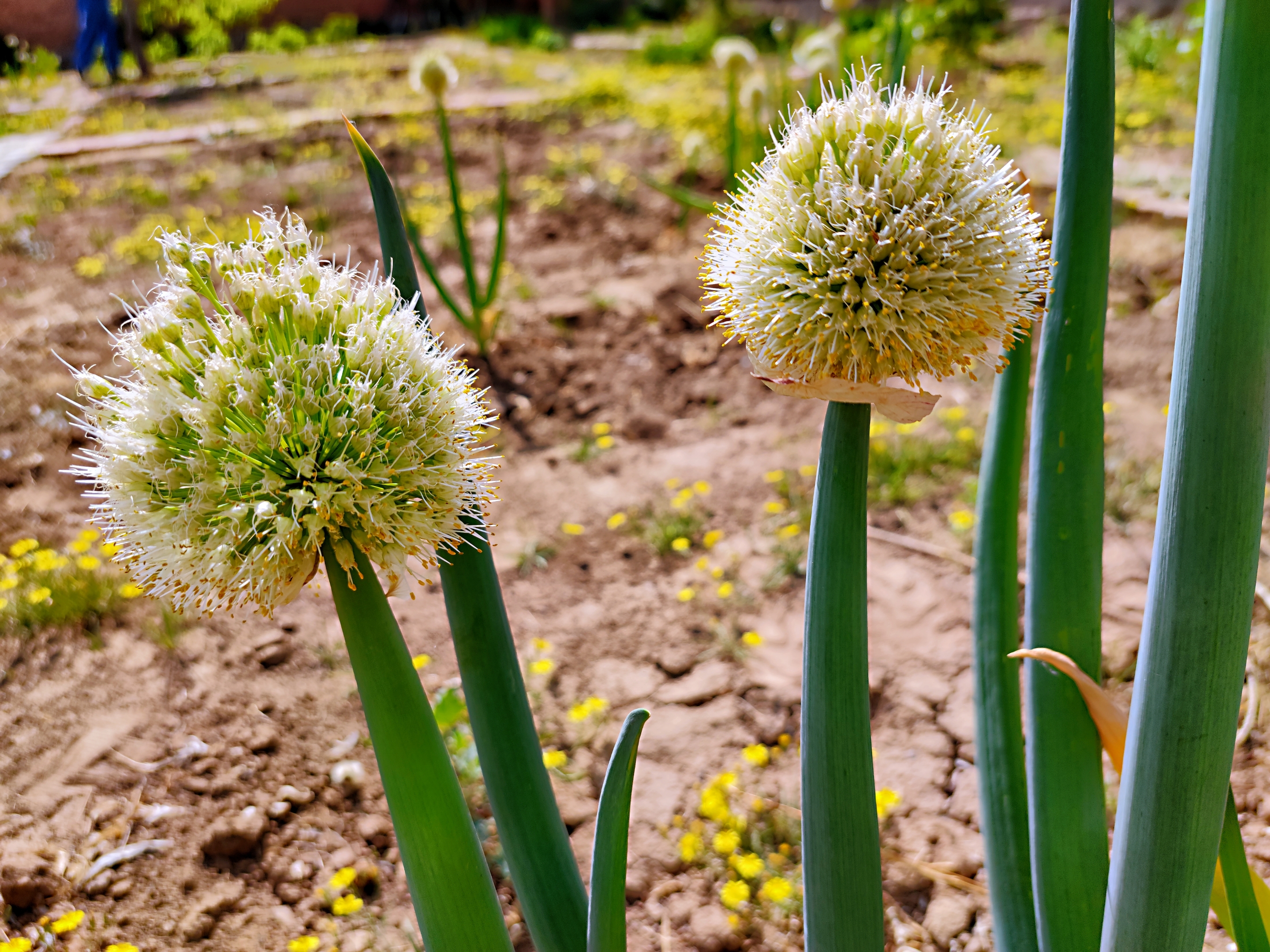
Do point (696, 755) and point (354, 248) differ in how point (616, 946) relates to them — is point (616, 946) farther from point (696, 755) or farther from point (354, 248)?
point (354, 248)

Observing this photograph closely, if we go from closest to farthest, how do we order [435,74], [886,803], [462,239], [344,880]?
[344,880] < [886,803] < [462,239] < [435,74]

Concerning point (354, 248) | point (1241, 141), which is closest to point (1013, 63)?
point (354, 248)

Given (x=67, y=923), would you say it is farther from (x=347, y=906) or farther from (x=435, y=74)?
(x=435, y=74)

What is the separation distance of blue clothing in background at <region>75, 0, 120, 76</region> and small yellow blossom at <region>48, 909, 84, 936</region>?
305 centimetres

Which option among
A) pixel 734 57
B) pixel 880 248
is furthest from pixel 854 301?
pixel 734 57

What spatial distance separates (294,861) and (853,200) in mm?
1592

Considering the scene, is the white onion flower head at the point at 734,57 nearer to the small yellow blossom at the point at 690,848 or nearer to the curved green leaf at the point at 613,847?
the small yellow blossom at the point at 690,848

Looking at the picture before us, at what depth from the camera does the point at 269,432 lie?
2.60 ft

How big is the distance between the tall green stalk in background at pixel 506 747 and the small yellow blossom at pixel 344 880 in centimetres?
74

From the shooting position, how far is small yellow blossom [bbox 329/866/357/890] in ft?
5.32

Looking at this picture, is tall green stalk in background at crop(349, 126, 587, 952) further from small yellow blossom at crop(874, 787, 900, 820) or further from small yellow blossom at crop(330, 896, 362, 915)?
small yellow blossom at crop(874, 787, 900, 820)

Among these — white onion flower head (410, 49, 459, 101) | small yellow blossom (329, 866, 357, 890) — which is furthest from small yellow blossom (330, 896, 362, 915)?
white onion flower head (410, 49, 459, 101)

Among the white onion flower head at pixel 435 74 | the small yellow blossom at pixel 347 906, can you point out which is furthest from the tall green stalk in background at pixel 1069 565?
the white onion flower head at pixel 435 74

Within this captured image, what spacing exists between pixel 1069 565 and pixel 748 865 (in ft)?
3.05
